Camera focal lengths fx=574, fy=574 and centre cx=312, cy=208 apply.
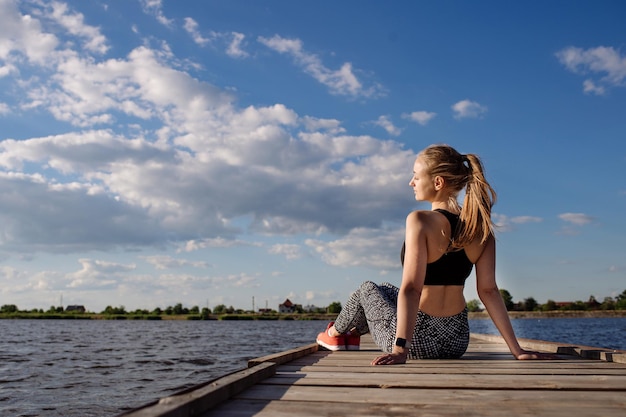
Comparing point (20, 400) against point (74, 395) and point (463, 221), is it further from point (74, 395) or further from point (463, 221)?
point (463, 221)

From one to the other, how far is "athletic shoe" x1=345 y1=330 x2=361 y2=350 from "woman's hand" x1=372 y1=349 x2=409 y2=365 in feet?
7.14

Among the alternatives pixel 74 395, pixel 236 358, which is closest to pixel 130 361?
pixel 236 358

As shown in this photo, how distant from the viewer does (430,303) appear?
475 cm

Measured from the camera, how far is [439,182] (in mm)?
4703

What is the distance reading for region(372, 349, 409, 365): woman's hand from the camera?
419 cm

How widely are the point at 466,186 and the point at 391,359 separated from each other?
1508 millimetres

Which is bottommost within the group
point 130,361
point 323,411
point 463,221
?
point 130,361

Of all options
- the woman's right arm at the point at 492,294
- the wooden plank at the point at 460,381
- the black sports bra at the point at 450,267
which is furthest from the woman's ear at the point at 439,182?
the wooden plank at the point at 460,381

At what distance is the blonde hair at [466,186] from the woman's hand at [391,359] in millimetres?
970

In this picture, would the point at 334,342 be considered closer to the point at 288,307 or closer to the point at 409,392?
the point at 409,392

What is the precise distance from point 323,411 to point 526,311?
188360 millimetres

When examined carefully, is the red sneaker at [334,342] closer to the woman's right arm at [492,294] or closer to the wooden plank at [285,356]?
the wooden plank at [285,356]

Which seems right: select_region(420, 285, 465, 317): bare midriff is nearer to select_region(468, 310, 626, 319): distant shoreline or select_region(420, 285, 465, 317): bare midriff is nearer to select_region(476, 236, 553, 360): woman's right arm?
select_region(476, 236, 553, 360): woman's right arm

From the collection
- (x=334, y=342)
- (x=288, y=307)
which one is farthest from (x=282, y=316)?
(x=334, y=342)
